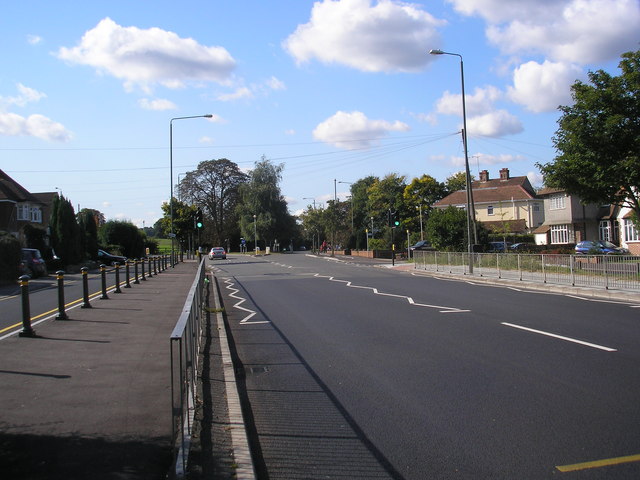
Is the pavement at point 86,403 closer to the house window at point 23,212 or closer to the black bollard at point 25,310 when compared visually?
the black bollard at point 25,310

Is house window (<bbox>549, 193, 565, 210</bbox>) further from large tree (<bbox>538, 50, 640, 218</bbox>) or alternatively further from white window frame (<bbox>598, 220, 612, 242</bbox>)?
large tree (<bbox>538, 50, 640, 218</bbox>)

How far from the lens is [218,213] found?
9500 cm

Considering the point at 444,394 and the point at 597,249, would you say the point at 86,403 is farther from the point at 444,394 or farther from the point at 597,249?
the point at 597,249

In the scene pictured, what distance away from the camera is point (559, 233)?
5522 cm

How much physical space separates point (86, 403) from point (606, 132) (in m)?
21.9

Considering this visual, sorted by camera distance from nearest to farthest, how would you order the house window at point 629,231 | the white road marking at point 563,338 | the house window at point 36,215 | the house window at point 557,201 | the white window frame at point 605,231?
the white road marking at point 563,338, the house window at point 629,231, the white window frame at point 605,231, the house window at point 557,201, the house window at point 36,215

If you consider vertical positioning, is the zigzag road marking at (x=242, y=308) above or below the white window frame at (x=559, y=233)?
below

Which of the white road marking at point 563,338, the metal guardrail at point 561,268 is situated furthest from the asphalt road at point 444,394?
the metal guardrail at point 561,268

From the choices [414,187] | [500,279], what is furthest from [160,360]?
[414,187]

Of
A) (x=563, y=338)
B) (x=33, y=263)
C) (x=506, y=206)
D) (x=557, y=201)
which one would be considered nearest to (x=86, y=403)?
(x=563, y=338)

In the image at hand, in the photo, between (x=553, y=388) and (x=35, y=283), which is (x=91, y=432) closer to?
(x=553, y=388)

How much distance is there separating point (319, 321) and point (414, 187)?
66142 mm

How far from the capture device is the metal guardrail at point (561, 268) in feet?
59.4

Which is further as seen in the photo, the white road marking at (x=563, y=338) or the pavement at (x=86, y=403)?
the white road marking at (x=563, y=338)
